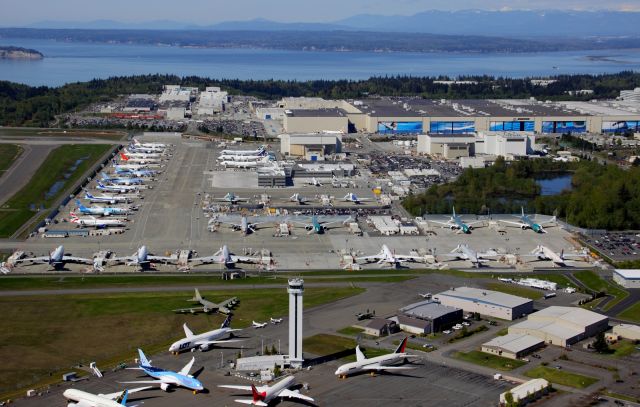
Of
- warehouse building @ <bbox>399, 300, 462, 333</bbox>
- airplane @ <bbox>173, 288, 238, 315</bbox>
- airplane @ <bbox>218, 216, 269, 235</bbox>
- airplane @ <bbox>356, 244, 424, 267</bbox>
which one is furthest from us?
airplane @ <bbox>218, 216, 269, 235</bbox>

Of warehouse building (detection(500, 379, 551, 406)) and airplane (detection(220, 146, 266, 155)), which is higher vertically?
airplane (detection(220, 146, 266, 155))

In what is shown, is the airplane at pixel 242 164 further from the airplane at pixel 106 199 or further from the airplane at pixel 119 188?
the airplane at pixel 106 199

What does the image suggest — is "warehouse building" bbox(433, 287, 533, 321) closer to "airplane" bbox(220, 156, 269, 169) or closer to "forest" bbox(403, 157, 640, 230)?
"forest" bbox(403, 157, 640, 230)

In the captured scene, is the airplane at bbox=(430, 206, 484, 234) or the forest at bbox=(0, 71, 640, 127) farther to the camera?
the forest at bbox=(0, 71, 640, 127)

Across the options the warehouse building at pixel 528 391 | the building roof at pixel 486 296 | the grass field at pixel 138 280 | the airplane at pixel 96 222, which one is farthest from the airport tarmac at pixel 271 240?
the warehouse building at pixel 528 391

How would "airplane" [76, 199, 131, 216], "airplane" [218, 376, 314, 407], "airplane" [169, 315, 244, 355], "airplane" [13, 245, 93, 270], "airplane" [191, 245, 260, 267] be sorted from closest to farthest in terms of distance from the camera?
"airplane" [218, 376, 314, 407] < "airplane" [169, 315, 244, 355] < "airplane" [13, 245, 93, 270] < "airplane" [191, 245, 260, 267] < "airplane" [76, 199, 131, 216]

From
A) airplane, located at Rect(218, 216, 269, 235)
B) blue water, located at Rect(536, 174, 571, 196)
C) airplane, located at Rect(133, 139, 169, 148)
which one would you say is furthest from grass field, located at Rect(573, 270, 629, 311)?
airplane, located at Rect(133, 139, 169, 148)

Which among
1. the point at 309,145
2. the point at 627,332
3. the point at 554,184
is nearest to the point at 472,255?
the point at 627,332

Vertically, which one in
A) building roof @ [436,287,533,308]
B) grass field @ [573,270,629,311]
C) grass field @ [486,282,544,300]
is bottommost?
grass field @ [573,270,629,311]
